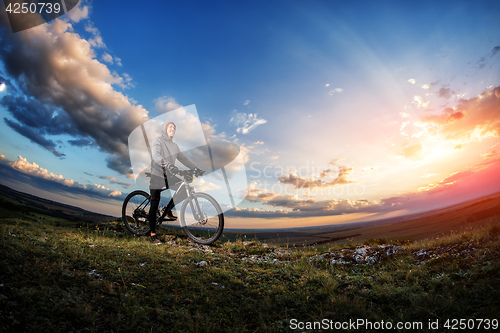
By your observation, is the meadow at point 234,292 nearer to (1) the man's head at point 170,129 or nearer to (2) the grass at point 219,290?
(2) the grass at point 219,290

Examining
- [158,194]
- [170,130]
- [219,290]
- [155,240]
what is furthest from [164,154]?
[219,290]

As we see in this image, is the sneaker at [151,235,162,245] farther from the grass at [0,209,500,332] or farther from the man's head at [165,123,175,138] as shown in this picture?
the man's head at [165,123,175,138]

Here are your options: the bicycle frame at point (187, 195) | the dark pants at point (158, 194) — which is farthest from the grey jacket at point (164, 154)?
the bicycle frame at point (187, 195)

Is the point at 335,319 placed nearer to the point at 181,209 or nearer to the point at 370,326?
the point at 370,326

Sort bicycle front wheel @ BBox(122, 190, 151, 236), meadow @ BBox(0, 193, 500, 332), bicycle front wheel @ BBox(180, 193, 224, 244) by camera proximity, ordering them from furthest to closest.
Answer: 1. bicycle front wheel @ BBox(122, 190, 151, 236)
2. bicycle front wheel @ BBox(180, 193, 224, 244)
3. meadow @ BBox(0, 193, 500, 332)

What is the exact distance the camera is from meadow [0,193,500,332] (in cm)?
329

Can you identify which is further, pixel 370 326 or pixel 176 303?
pixel 176 303

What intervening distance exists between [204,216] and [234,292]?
419 centimetres

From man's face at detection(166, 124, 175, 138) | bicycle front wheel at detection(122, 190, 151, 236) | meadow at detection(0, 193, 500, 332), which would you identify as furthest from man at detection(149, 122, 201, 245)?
meadow at detection(0, 193, 500, 332)

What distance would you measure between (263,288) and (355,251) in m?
4.60

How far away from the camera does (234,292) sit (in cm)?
471

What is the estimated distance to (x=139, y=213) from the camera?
35.9 feet

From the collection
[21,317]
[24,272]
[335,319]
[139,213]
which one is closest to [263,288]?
[335,319]

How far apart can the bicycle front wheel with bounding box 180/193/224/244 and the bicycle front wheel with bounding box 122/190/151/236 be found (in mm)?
2875
